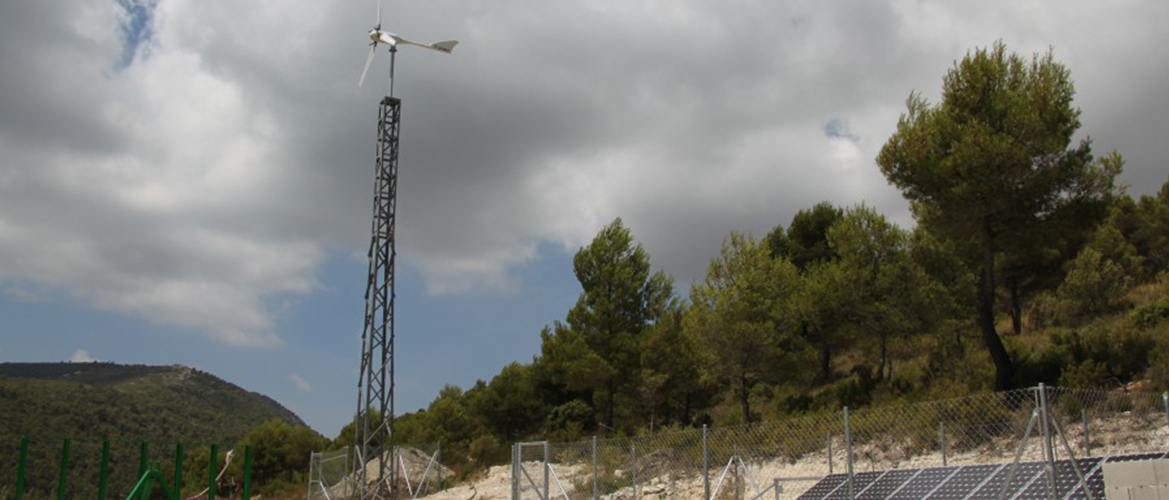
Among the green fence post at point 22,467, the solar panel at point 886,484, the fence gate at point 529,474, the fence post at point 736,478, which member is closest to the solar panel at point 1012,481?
the solar panel at point 886,484

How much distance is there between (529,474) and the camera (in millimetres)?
23281

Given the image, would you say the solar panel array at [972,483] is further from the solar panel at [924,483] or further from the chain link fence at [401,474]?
the chain link fence at [401,474]

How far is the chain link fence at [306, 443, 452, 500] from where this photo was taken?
27.2 meters

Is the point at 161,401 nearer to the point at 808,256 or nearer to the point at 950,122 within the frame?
the point at 808,256

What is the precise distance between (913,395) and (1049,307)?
13399 millimetres

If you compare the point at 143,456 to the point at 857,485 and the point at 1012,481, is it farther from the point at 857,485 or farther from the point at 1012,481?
the point at 1012,481

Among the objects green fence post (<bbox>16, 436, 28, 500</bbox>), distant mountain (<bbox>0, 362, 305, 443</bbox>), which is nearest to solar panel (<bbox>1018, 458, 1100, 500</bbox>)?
green fence post (<bbox>16, 436, 28, 500</bbox>)

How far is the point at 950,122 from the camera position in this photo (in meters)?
21.9

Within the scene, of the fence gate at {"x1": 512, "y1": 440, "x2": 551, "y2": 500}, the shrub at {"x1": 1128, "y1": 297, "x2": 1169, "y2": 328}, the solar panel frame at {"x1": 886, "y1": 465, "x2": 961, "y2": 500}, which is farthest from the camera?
the shrub at {"x1": 1128, "y1": 297, "x2": 1169, "y2": 328}

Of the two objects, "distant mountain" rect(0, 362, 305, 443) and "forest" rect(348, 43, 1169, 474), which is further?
"distant mountain" rect(0, 362, 305, 443)

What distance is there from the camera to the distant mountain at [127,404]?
5384 centimetres

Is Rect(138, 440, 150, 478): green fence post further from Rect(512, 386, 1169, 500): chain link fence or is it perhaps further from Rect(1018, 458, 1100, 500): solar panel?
Rect(1018, 458, 1100, 500): solar panel

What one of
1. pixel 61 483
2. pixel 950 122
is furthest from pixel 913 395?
pixel 61 483

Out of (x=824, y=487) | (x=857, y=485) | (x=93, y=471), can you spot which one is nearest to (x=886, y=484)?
(x=857, y=485)
